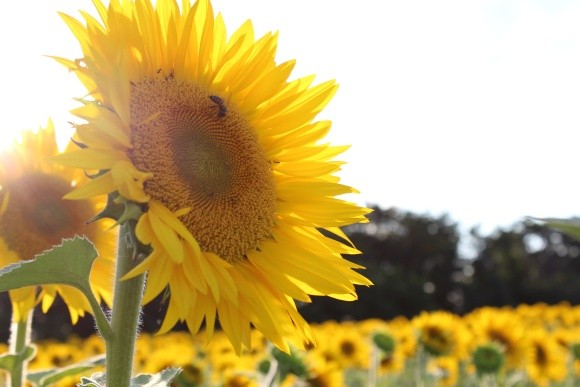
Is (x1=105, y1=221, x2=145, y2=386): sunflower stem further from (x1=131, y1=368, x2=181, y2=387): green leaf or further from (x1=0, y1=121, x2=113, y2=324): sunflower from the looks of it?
(x1=0, y1=121, x2=113, y2=324): sunflower

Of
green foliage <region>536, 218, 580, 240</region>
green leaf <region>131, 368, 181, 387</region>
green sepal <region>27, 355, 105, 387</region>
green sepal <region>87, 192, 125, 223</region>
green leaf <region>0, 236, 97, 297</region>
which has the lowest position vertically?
green sepal <region>27, 355, 105, 387</region>

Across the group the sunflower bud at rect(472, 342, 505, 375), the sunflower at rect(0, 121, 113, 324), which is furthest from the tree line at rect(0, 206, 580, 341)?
the sunflower at rect(0, 121, 113, 324)

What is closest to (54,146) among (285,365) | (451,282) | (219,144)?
(219,144)

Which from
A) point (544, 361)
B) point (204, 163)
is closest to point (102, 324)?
point (204, 163)

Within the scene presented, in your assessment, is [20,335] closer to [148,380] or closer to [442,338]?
[148,380]

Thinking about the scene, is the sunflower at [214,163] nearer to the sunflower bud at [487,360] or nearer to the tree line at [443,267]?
the sunflower bud at [487,360]

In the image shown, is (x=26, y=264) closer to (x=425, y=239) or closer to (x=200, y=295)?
(x=200, y=295)
